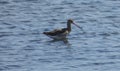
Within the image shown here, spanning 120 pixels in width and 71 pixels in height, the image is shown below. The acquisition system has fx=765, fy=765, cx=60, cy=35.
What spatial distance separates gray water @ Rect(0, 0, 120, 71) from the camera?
2712 centimetres

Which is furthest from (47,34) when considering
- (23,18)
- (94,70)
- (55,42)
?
(94,70)

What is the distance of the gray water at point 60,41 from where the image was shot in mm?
27125

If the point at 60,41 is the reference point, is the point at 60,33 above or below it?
above

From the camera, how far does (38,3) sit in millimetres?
38531

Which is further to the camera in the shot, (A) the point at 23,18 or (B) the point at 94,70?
(A) the point at 23,18

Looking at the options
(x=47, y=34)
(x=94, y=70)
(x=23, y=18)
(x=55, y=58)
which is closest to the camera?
(x=94, y=70)

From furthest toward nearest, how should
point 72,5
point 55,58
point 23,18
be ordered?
point 72,5
point 23,18
point 55,58

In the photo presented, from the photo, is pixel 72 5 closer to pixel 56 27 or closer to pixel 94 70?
pixel 56 27

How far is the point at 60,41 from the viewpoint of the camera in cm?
3225

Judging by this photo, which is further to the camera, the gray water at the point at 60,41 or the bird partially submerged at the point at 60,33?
the bird partially submerged at the point at 60,33

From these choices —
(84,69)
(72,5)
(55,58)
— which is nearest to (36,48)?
(55,58)

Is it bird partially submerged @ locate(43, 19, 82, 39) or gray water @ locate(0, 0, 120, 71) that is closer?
gray water @ locate(0, 0, 120, 71)

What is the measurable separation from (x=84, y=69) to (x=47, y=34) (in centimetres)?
564

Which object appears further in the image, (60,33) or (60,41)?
(60,33)
